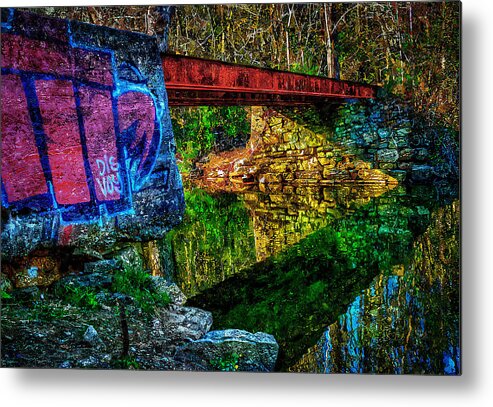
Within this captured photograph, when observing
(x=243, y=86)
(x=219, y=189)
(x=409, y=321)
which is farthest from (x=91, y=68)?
(x=409, y=321)

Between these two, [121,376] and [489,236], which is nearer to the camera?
[489,236]

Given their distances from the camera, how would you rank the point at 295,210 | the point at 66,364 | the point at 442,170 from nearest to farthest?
1. the point at 442,170
2. the point at 295,210
3. the point at 66,364

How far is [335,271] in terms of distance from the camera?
3.99 metres

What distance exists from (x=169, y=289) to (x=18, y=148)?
1.08 m

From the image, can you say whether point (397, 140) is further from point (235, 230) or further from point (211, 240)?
point (211, 240)

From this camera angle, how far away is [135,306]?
4.07 meters

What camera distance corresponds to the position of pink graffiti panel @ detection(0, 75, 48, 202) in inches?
160

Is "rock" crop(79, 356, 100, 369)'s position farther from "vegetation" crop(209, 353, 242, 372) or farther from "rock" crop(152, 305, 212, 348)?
"vegetation" crop(209, 353, 242, 372)

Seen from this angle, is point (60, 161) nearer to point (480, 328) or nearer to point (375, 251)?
point (375, 251)

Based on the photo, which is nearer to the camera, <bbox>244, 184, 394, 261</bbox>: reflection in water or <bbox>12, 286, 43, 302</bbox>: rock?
<bbox>244, 184, 394, 261</bbox>: reflection in water

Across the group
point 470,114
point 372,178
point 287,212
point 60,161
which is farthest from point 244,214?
point 470,114

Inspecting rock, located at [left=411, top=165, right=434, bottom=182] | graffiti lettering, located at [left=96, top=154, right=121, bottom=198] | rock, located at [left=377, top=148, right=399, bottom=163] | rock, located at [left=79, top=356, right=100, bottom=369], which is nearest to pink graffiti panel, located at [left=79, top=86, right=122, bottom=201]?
graffiti lettering, located at [left=96, top=154, right=121, bottom=198]

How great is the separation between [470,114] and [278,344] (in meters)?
1.52

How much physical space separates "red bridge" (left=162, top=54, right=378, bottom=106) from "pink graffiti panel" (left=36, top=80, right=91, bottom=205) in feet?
1.73
